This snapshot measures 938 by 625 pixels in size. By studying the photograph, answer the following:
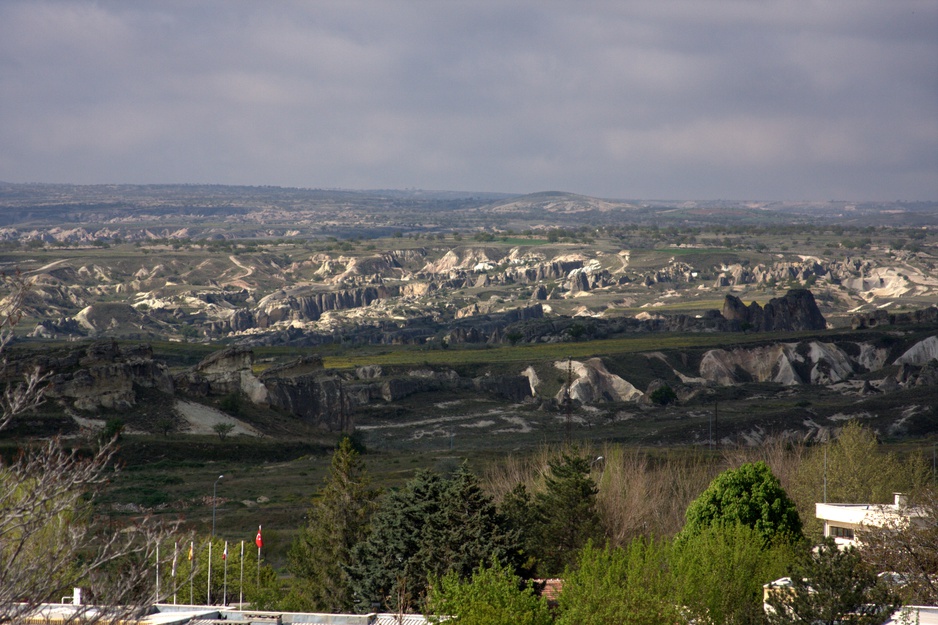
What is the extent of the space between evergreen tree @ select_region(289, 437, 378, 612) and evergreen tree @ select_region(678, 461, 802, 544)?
12104mm

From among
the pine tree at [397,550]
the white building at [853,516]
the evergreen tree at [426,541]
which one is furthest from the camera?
the white building at [853,516]

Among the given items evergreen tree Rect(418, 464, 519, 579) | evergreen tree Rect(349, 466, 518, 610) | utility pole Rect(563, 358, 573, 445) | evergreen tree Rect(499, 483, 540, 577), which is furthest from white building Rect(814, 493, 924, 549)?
utility pole Rect(563, 358, 573, 445)

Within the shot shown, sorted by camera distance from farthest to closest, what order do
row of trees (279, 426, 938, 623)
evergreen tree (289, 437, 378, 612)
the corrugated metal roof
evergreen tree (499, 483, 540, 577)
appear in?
evergreen tree (289, 437, 378, 612) < evergreen tree (499, 483, 540, 577) < the corrugated metal roof < row of trees (279, 426, 938, 623)

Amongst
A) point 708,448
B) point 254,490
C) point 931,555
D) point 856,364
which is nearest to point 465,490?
point 931,555

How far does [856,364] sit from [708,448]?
60.4 m

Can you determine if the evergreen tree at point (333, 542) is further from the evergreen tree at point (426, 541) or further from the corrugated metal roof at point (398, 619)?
the corrugated metal roof at point (398, 619)

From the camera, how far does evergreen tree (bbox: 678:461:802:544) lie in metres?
44.5

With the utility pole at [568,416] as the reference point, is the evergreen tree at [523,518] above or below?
above

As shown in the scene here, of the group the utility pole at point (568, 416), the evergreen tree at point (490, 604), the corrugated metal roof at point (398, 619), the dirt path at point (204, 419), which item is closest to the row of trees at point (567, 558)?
the evergreen tree at point (490, 604)

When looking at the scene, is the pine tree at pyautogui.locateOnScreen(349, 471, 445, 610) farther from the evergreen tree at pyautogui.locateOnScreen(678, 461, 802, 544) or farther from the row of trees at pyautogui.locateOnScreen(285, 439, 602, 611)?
the evergreen tree at pyautogui.locateOnScreen(678, 461, 802, 544)

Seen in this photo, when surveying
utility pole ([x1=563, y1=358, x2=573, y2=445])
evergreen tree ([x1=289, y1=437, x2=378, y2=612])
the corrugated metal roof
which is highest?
the corrugated metal roof

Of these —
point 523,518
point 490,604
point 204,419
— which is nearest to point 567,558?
point 523,518

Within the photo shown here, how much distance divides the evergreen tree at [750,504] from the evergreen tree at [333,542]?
12104 millimetres

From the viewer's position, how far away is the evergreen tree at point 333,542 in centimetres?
4191
